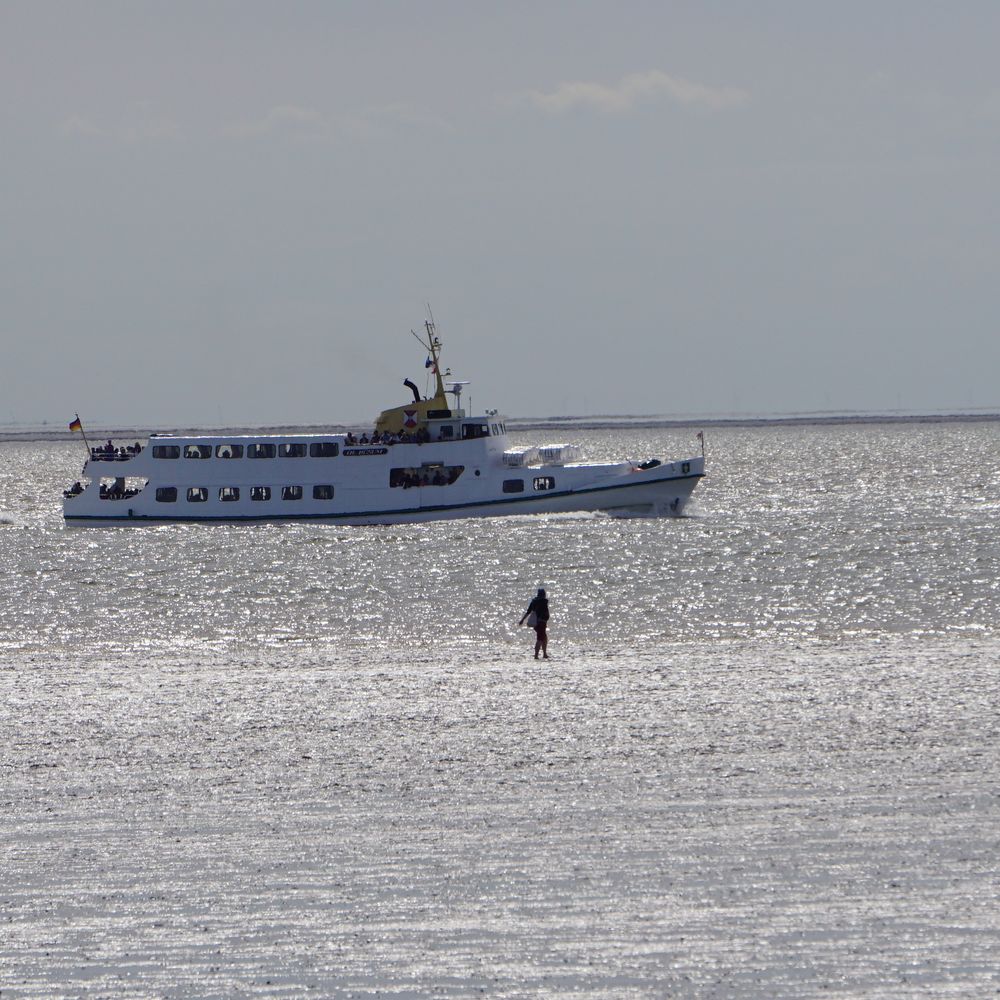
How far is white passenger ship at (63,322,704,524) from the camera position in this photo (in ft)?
203

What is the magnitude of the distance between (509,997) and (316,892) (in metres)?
3.15

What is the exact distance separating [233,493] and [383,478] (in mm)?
6761

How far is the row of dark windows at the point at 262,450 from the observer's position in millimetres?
62906

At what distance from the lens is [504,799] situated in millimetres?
17328

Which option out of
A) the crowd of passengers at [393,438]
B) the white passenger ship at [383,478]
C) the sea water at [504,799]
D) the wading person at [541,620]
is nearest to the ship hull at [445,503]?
the white passenger ship at [383,478]

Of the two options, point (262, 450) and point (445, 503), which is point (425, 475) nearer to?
point (445, 503)

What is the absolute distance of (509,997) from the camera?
11867 mm

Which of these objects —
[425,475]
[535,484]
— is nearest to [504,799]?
[425,475]

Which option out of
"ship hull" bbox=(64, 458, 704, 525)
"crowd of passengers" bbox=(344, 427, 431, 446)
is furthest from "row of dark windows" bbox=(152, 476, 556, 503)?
"crowd of passengers" bbox=(344, 427, 431, 446)

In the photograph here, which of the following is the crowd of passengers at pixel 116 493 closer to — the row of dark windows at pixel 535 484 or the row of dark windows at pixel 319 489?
the row of dark windows at pixel 319 489

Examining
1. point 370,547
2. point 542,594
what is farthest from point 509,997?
point 370,547

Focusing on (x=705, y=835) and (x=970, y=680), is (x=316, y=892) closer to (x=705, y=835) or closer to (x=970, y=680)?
(x=705, y=835)

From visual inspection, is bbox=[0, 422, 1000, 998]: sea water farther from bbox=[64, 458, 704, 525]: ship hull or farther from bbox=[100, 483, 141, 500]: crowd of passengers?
bbox=[100, 483, 141, 500]: crowd of passengers

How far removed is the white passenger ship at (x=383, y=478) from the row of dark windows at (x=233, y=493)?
4 centimetres
